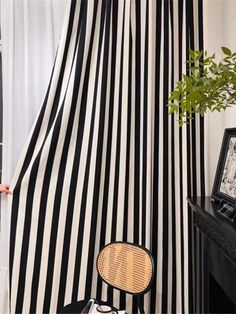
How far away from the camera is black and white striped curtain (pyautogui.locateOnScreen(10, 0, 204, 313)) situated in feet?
5.59

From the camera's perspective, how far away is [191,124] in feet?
5.72

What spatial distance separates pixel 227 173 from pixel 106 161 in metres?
0.71

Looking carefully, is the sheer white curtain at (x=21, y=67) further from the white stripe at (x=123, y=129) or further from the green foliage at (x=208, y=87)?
the green foliage at (x=208, y=87)

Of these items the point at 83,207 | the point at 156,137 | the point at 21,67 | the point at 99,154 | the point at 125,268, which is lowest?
the point at 125,268

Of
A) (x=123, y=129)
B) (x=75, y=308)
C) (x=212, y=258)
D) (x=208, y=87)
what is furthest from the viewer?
(x=123, y=129)

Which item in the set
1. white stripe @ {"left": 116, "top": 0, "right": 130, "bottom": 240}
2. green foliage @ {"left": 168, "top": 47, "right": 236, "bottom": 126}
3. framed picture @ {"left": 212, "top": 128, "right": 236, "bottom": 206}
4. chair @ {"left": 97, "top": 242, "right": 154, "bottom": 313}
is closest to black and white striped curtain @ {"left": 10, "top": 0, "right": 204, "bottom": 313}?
white stripe @ {"left": 116, "top": 0, "right": 130, "bottom": 240}

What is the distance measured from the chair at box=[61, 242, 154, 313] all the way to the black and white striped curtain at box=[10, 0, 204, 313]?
5.6 inches

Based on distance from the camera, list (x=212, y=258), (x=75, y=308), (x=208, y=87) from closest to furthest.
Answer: (x=208, y=87), (x=212, y=258), (x=75, y=308)

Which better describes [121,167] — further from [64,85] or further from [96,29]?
[96,29]

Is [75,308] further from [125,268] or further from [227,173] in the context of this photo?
[227,173]

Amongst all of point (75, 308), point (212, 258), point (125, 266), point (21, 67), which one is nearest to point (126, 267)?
point (125, 266)

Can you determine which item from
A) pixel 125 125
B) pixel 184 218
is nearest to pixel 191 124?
pixel 125 125

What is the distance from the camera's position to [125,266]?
1575 millimetres

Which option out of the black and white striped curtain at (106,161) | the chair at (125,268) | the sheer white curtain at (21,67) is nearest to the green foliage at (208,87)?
the black and white striped curtain at (106,161)
